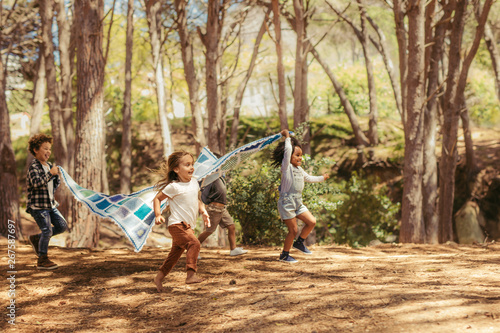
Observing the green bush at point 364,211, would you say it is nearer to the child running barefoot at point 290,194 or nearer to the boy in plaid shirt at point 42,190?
the child running barefoot at point 290,194

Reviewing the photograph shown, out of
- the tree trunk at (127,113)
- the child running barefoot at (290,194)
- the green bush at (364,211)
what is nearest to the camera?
the child running barefoot at (290,194)

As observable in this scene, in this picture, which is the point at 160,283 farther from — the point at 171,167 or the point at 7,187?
the point at 7,187

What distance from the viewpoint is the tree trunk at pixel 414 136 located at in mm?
8906

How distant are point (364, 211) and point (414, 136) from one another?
3.90 m

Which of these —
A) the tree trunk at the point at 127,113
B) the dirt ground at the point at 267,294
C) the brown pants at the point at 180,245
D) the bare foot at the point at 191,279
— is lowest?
the dirt ground at the point at 267,294

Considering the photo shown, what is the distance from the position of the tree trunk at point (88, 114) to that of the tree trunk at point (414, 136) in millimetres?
5970

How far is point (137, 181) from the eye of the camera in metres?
19.7

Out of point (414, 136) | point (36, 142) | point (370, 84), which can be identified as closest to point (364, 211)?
point (414, 136)

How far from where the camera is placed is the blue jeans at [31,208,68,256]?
5688 millimetres

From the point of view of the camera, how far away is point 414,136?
904 centimetres

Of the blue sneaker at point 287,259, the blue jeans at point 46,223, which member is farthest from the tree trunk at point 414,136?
the blue jeans at point 46,223

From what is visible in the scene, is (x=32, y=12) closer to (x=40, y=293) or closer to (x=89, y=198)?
(x=89, y=198)

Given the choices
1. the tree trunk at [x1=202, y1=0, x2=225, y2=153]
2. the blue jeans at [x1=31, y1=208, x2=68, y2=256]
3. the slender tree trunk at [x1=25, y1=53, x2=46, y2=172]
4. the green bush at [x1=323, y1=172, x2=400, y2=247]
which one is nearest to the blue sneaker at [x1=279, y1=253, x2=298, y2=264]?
the blue jeans at [x1=31, y1=208, x2=68, y2=256]

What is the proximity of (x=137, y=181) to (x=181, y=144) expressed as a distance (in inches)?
99.7
